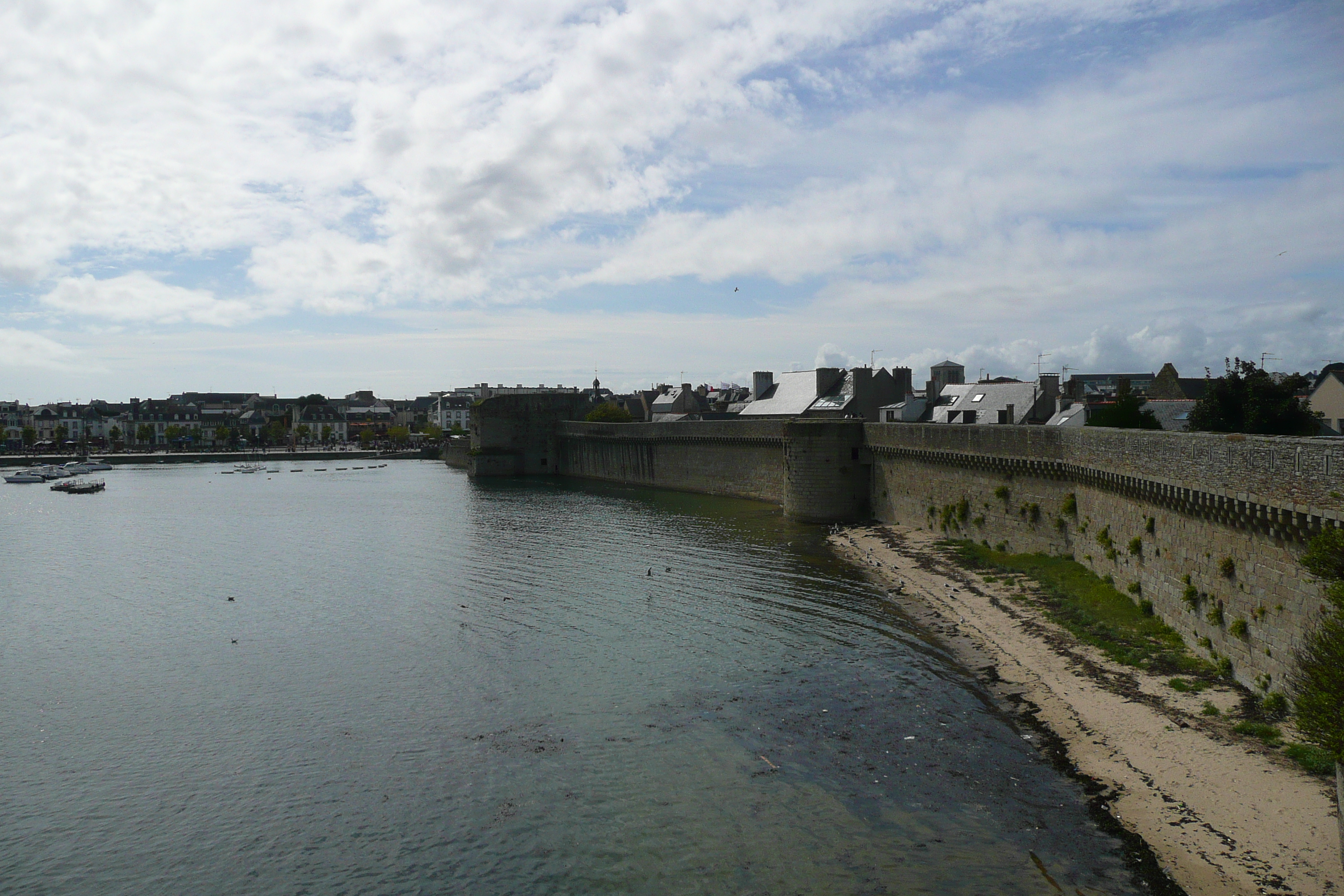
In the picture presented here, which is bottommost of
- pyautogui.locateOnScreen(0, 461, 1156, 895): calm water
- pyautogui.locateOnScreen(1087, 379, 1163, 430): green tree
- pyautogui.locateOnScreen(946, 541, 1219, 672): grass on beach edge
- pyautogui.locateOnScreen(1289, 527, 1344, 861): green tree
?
pyautogui.locateOnScreen(0, 461, 1156, 895): calm water

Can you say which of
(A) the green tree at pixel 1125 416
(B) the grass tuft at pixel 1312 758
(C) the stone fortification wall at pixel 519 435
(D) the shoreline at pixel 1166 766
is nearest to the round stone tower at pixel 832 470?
(A) the green tree at pixel 1125 416

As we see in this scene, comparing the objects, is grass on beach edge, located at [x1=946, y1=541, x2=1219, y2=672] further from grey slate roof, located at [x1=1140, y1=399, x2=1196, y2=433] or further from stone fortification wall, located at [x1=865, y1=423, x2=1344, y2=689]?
grey slate roof, located at [x1=1140, y1=399, x2=1196, y2=433]

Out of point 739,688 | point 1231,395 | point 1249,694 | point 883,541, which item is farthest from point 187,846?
point 1231,395

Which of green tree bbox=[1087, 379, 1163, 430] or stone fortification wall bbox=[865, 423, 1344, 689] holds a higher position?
green tree bbox=[1087, 379, 1163, 430]

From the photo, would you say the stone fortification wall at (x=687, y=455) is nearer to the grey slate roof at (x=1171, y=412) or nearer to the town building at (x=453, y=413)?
the grey slate roof at (x=1171, y=412)

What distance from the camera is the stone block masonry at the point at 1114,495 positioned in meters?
15.0

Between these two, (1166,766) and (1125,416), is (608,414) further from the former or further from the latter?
(1166,766)

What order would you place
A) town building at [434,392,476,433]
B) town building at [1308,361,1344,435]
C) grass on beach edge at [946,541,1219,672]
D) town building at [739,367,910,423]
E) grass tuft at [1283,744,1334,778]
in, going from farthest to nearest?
town building at [434,392,476,433] < town building at [739,367,910,423] < town building at [1308,361,1344,435] < grass on beach edge at [946,541,1219,672] < grass tuft at [1283,744,1334,778]

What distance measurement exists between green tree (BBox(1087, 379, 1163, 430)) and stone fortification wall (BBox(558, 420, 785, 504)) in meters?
15.1

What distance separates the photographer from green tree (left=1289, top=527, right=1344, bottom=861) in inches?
446

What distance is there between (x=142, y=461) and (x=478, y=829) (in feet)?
416

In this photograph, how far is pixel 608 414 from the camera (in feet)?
323

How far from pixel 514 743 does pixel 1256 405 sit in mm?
28466

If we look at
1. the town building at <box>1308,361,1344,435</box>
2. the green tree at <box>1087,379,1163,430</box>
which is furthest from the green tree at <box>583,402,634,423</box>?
the town building at <box>1308,361,1344,435</box>
